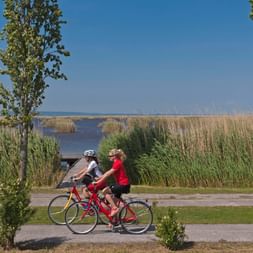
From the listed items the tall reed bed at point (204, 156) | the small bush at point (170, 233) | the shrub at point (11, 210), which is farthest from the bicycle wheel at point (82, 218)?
the tall reed bed at point (204, 156)

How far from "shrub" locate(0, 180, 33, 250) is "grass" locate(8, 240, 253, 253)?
25 centimetres

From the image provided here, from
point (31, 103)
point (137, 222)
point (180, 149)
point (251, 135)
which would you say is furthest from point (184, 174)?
point (137, 222)

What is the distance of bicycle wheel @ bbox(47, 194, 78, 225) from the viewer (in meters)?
9.20

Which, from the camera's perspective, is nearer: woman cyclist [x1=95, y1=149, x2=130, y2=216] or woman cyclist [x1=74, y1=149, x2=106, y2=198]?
woman cyclist [x1=95, y1=149, x2=130, y2=216]

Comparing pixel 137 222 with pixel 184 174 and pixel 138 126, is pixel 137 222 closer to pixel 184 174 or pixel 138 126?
pixel 184 174

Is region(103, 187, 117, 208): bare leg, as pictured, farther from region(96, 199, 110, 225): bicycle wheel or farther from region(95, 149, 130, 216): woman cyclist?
region(96, 199, 110, 225): bicycle wheel

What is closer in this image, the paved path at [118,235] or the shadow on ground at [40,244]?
the shadow on ground at [40,244]

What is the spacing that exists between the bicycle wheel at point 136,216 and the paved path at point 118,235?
157 mm

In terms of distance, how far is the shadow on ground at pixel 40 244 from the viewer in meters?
7.63

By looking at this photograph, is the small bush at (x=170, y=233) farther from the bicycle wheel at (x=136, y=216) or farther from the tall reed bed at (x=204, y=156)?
the tall reed bed at (x=204, y=156)

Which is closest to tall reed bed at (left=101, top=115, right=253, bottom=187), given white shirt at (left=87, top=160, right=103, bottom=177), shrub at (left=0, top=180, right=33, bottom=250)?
white shirt at (left=87, top=160, right=103, bottom=177)

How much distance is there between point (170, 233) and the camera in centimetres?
742

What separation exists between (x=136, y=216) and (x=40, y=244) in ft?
6.00

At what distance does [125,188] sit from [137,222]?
73 centimetres
